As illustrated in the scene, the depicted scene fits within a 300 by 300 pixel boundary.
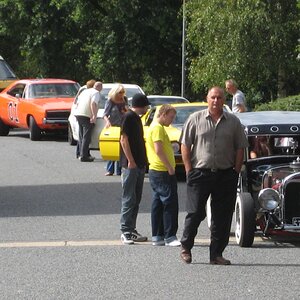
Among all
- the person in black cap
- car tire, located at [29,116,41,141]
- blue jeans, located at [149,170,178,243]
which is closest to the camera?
blue jeans, located at [149,170,178,243]

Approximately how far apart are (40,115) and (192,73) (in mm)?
10446

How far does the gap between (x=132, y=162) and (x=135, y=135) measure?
29 cm

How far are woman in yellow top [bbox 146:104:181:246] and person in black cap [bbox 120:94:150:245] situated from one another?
0.24 meters

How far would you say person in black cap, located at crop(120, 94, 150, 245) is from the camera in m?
11.7

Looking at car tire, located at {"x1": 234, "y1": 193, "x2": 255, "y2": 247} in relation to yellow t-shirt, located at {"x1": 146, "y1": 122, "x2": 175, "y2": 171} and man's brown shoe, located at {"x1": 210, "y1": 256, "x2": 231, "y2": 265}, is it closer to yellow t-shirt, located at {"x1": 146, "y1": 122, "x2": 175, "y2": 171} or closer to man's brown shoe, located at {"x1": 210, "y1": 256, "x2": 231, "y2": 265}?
yellow t-shirt, located at {"x1": 146, "y1": 122, "x2": 175, "y2": 171}

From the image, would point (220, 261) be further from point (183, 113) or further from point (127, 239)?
point (183, 113)

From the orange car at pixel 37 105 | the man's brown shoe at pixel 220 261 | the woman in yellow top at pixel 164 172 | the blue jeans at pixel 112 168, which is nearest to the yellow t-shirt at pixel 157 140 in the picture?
the woman in yellow top at pixel 164 172

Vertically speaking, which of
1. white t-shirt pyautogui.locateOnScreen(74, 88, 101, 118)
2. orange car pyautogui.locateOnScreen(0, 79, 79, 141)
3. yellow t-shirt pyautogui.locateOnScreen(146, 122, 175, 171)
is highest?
yellow t-shirt pyautogui.locateOnScreen(146, 122, 175, 171)

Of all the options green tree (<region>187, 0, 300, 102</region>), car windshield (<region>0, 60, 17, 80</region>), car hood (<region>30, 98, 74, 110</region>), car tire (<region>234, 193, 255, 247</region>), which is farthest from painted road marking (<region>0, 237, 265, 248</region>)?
car windshield (<region>0, 60, 17, 80</region>)

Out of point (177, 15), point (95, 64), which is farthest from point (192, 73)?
point (95, 64)

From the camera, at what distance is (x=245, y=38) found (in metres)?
32.7

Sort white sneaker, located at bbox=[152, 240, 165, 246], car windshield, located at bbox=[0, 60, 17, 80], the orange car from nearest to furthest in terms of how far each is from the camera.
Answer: white sneaker, located at bbox=[152, 240, 165, 246], the orange car, car windshield, located at bbox=[0, 60, 17, 80]

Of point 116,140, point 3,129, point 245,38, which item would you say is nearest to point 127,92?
point 3,129

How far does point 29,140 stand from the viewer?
28531 mm
